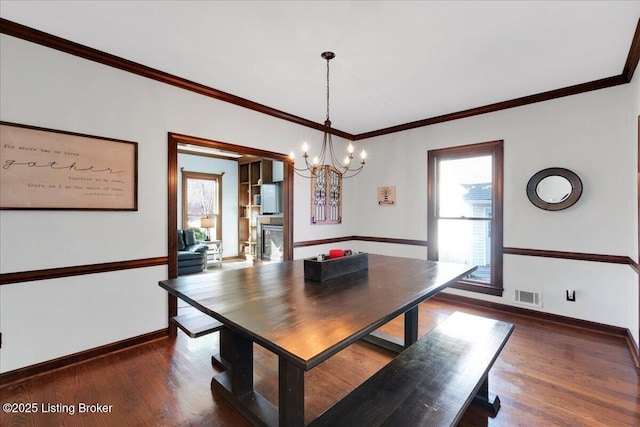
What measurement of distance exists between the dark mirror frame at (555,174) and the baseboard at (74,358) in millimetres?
4303

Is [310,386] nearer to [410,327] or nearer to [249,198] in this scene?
[410,327]

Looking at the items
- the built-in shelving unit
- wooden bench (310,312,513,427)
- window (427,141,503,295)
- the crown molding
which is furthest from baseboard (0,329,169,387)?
the built-in shelving unit

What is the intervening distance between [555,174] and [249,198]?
20.2ft

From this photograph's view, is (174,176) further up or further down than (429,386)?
further up

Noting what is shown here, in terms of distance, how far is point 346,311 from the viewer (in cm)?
143

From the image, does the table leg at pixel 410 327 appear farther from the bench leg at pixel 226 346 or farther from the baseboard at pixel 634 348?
the baseboard at pixel 634 348

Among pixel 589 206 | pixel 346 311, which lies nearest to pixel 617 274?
pixel 589 206

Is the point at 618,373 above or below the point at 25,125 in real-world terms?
below

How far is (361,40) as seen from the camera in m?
2.34

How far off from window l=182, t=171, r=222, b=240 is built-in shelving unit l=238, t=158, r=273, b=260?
0.58 m

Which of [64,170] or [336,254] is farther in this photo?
[64,170]

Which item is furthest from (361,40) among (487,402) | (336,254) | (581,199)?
(581,199)

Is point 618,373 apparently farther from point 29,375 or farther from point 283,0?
point 29,375

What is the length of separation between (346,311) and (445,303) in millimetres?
3150
